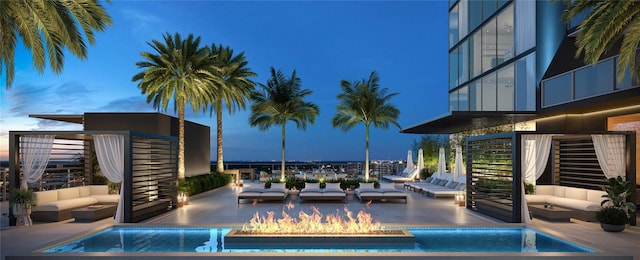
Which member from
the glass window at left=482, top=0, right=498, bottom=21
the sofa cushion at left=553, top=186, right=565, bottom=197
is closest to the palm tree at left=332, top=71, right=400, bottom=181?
the glass window at left=482, top=0, right=498, bottom=21

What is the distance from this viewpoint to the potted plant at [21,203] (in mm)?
9406

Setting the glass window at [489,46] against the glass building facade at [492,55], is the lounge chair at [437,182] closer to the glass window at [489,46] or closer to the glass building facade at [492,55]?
the glass building facade at [492,55]

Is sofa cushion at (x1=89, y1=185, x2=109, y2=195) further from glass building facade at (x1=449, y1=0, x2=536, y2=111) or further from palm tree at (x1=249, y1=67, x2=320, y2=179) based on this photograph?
glass building facade at (x1=449, y1=0, x2=536, y2=111)

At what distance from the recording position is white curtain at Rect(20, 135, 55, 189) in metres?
9.89

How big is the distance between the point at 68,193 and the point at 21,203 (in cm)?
204

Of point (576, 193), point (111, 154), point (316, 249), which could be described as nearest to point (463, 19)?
point (576, 193)

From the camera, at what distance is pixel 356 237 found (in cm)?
772

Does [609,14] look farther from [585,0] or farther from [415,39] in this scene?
[415,39]

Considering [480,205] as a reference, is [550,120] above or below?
above

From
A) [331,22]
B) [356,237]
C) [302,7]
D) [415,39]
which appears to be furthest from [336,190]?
[415,39]

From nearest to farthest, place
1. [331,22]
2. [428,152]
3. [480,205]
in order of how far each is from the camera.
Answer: [480,205] → [428,152] → [331,22]

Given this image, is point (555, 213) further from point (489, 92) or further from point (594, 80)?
point (489, 92)

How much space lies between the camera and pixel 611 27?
862 centimetres

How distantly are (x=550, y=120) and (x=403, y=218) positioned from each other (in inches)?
351
